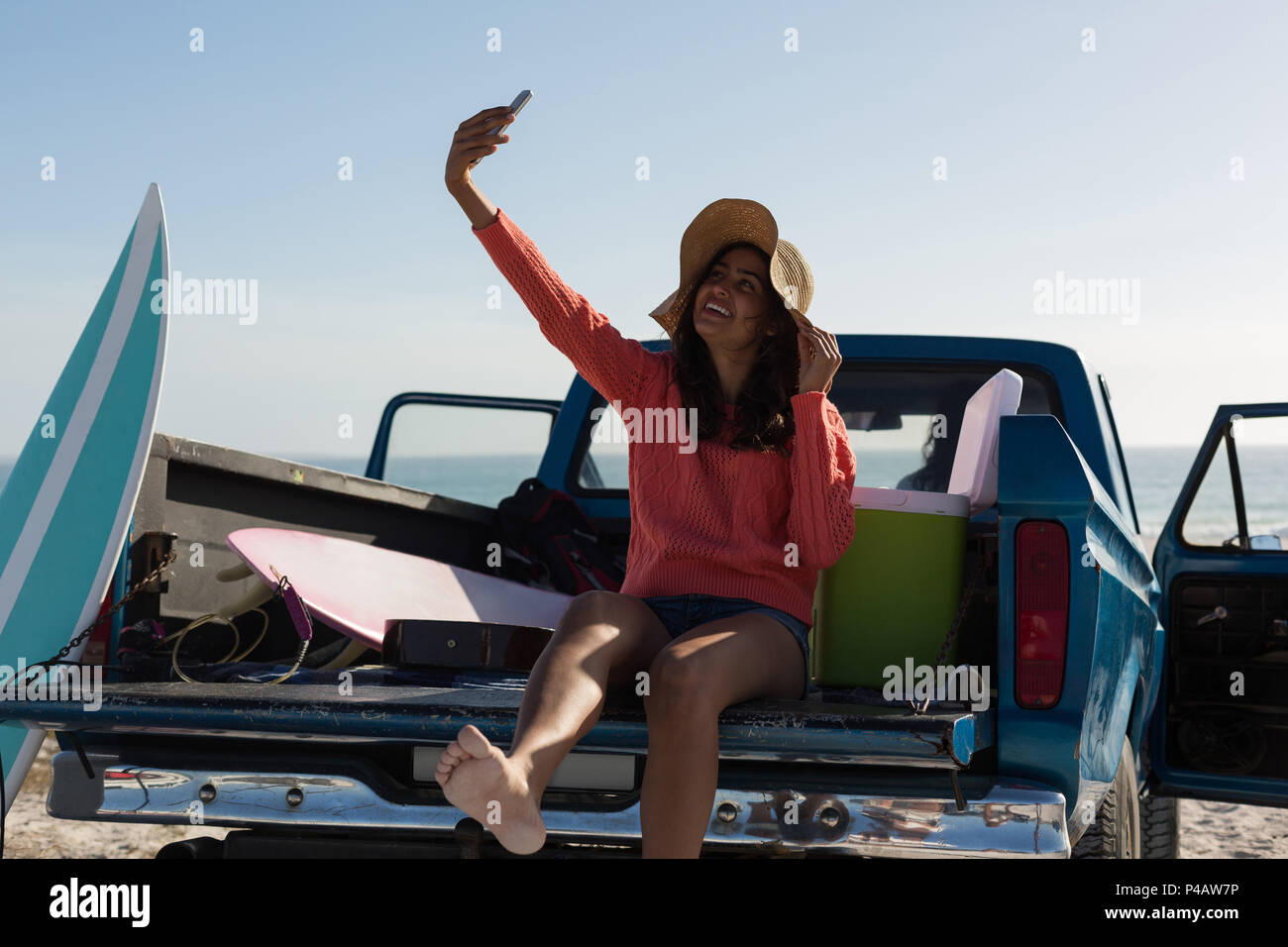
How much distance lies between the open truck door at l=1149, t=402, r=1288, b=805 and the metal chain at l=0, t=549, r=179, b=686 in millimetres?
3025

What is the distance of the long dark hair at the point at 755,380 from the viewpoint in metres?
2.69

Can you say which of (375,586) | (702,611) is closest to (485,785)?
(702,611)

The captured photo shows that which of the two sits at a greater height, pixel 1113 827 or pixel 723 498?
pixel 723 498

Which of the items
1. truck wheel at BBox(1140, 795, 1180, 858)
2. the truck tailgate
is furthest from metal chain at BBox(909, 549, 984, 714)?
truck wheel at BBox(1140, 795, 1180, 858)

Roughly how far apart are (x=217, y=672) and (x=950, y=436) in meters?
2.41

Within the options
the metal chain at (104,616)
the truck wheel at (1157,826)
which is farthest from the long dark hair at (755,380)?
the truck wheel at (1157,826)

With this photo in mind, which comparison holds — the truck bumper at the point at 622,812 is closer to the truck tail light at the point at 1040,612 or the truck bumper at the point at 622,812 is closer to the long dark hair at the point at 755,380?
the truck tail light at the point at 1040,612

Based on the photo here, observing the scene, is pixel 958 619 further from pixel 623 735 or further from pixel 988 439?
pixel 623 735

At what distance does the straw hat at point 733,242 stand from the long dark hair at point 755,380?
0.06 feet

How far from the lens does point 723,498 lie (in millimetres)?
2682

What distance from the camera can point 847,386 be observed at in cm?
396

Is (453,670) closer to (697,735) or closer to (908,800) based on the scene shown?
(697,735)

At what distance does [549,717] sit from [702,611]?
0.58m
